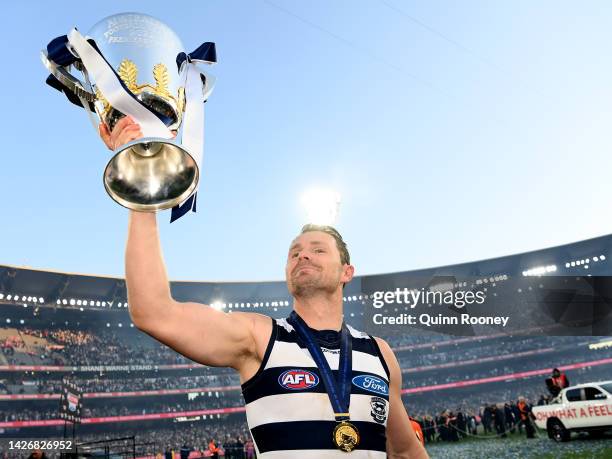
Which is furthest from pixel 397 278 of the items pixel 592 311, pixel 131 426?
pixel 131 426

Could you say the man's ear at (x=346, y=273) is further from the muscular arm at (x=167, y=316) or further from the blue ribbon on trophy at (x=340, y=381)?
the muscular arm at (x=167, y=316)

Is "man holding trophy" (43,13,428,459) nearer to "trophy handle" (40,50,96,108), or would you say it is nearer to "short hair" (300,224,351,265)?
"trophy handle" (40,50,96,108)

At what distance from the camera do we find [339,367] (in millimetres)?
2312

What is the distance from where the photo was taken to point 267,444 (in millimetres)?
2059

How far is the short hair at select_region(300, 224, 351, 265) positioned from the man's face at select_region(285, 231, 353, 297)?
0.04 metres

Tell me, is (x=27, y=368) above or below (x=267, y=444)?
above

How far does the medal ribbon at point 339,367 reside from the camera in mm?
2168

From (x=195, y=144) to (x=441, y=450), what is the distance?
18739mm

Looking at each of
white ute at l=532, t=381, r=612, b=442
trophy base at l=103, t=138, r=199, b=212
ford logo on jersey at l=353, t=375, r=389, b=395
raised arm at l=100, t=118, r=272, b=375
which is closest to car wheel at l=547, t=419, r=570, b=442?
white ute at l=532, t=381, r=612, b=442

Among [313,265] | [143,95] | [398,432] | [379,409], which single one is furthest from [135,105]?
[398,432]

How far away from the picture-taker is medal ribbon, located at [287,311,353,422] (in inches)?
85.4

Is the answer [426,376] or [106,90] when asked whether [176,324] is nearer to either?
[106,90]

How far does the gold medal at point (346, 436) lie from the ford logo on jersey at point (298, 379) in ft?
0.65

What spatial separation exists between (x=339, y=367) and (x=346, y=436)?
12.3 inches
